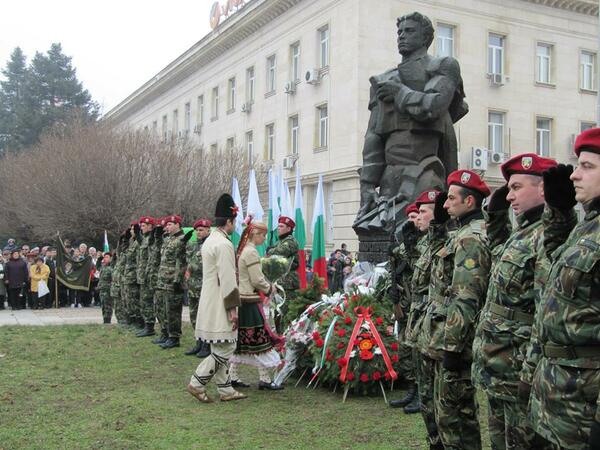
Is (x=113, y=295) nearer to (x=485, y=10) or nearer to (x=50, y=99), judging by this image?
(x=485, y=10)

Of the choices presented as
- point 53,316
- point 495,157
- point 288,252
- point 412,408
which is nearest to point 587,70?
point 495,157

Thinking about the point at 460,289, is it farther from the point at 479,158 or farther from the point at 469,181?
the point at 479,158

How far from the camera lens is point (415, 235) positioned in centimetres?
671

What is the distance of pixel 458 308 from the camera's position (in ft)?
13.7

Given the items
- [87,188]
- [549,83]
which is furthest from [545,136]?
[87,188]

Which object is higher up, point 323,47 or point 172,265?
point 323,47

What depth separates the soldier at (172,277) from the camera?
11211mm

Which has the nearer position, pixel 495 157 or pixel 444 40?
pixel 444 40

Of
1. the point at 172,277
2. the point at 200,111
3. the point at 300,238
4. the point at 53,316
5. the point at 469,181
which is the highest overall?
the point at 200,111

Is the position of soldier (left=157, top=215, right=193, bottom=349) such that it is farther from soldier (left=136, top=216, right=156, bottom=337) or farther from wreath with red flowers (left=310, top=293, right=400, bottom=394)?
wreath with red flowers (left=310, top=293, right=400, bottom=394)

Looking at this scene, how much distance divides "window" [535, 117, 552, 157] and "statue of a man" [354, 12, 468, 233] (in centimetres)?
2369

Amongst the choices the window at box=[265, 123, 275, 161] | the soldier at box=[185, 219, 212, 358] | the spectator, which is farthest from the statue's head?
the window at box=[265, 123, 275, 161]

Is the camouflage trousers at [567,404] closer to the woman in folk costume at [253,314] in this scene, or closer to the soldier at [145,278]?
the woman in folk costume at [253,314]

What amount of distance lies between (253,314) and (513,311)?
4.56 metres
